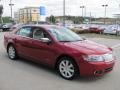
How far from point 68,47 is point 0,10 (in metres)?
71.8

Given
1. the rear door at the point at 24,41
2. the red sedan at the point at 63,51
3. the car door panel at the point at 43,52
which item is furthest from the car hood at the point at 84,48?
the rear door at the point at 24,41

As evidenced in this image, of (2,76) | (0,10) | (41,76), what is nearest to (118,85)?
(41,76)

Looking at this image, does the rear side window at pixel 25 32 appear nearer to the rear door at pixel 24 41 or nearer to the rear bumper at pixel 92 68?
the rear door at pixel 24 41

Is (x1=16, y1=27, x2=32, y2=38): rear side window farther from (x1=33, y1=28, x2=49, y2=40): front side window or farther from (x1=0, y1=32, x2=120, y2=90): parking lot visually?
(x1=0, y1=32, x2=120, y2=90): parking lot

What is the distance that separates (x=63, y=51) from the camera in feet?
21.2

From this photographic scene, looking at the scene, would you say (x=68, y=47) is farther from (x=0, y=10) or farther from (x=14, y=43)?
(x=0, y=10)

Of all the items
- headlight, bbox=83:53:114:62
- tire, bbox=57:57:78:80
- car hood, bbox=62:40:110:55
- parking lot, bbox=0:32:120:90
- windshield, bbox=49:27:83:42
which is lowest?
parking lot, bbox=0:32:120:90

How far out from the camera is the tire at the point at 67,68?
6.29m

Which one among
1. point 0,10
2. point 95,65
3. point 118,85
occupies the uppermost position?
point 0,10

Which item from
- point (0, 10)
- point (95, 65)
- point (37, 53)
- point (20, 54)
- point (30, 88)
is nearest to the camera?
point (30, 88)

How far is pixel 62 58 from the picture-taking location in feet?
21.6

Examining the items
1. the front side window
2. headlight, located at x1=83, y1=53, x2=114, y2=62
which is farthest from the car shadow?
the front side window

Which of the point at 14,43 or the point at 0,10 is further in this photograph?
the point at 0,10

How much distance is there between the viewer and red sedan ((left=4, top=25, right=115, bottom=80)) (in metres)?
6.07
